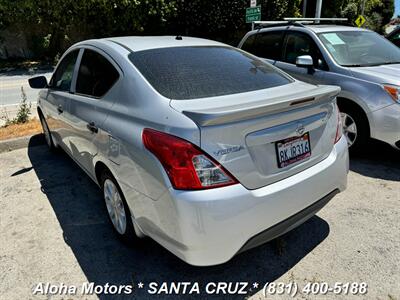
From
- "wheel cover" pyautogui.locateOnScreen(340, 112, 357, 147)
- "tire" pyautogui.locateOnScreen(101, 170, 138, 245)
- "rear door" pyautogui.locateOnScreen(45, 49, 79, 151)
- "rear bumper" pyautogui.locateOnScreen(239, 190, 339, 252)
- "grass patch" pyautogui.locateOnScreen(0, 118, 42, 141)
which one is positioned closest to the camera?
"rear bumper" pyautogui.locateOnScreen(239, 190, 339, 252)

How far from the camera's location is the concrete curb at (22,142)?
5.18 metres

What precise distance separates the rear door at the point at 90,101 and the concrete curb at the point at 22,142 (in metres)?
2.32

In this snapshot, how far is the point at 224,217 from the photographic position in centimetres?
192

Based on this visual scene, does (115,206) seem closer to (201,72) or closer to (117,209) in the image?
(117,209)

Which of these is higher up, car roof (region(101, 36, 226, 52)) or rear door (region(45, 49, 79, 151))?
car roof (region(101, 36, 226, 52))

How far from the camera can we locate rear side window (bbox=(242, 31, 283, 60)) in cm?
555

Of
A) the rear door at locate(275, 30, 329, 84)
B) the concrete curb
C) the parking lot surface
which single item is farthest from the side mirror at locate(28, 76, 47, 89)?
the rear door at locate(275, 30, 329, 84)

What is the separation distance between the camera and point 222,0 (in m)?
19.9

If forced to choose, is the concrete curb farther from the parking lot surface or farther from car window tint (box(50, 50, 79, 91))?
the parking lot surface

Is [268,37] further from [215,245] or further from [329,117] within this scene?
[215,245]

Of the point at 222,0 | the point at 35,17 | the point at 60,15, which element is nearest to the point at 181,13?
the point at 222,0

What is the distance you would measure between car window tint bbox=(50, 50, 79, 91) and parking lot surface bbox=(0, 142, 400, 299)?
1219 millimetres

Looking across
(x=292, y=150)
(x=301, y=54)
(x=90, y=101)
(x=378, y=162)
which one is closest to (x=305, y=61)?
(x=301, y=54)

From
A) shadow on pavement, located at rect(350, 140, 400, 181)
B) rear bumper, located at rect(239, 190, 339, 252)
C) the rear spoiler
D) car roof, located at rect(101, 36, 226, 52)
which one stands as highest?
car roof, located at rect(101, 36, 226, 52)
